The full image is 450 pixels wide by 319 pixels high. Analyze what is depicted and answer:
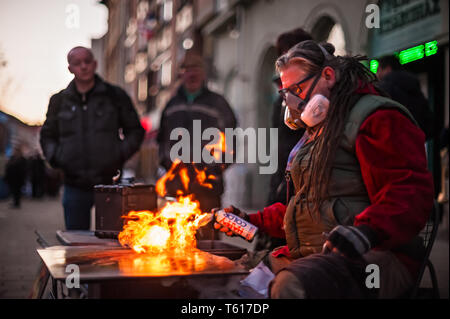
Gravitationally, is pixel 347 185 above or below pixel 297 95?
below

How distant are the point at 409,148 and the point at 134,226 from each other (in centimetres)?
171

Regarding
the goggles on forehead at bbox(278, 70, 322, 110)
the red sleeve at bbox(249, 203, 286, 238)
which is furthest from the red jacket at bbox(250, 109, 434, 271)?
the red sleeve at bbox(249, 203, 286, 238)

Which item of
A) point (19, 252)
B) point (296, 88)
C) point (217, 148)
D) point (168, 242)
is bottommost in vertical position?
point (19, 252)

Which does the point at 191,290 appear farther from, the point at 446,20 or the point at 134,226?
the point at 446,20

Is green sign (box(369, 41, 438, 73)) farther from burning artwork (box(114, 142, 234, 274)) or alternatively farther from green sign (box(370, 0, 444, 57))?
green sign (box(370, 0, 444, 57))

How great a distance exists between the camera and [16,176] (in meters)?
21.7

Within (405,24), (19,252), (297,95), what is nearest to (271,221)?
(297,95)

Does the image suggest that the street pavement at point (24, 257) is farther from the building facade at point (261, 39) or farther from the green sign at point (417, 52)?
the building facade at point (261, 39)

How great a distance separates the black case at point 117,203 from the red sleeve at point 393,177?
75.5 inches

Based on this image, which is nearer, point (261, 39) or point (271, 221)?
point (271, 221)

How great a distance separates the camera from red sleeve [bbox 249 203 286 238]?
10.0ft

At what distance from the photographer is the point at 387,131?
7.14ft

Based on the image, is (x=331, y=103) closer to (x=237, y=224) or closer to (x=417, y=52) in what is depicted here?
(x=417, y=52)

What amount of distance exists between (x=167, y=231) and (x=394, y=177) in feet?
4.41
